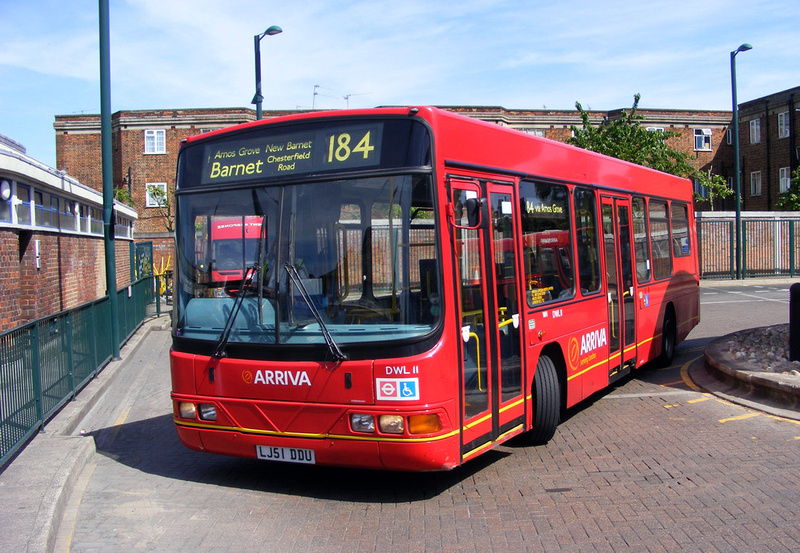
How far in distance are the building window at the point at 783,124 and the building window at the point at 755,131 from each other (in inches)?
71.2

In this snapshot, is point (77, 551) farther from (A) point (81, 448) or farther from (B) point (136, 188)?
(B) point (136, 188)

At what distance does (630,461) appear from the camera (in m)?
6.70

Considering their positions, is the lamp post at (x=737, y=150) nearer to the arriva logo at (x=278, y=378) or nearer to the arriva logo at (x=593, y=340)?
the arriva logo at (x=593, y=340)

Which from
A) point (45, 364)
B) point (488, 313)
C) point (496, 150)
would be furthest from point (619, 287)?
point (45, 364)

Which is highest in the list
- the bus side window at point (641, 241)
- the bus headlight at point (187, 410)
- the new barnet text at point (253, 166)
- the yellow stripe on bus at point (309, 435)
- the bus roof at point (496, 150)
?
the bus roof at point (496, 150)

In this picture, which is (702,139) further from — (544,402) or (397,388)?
(397,388)

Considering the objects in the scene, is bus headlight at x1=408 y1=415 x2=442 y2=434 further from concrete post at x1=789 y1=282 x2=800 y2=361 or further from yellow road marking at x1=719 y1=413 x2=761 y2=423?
concrete post at x1=789 y1=282 x2=800 y2=361

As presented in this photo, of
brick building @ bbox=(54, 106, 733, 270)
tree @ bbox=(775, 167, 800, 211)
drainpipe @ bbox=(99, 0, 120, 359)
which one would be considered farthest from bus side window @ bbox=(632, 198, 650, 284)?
brick building @ bbox=(54, 106, 733, 270)

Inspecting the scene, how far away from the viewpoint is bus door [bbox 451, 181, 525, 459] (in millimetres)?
5758

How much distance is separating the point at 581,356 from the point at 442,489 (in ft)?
8.94

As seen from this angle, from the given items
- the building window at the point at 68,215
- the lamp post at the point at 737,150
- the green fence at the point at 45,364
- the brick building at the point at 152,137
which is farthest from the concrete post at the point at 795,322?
the brick building at the point at 152,137

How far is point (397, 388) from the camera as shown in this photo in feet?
17.5

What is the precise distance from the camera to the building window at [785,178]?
43.3 metres

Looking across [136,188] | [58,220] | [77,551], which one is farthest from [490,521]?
[136,188]
